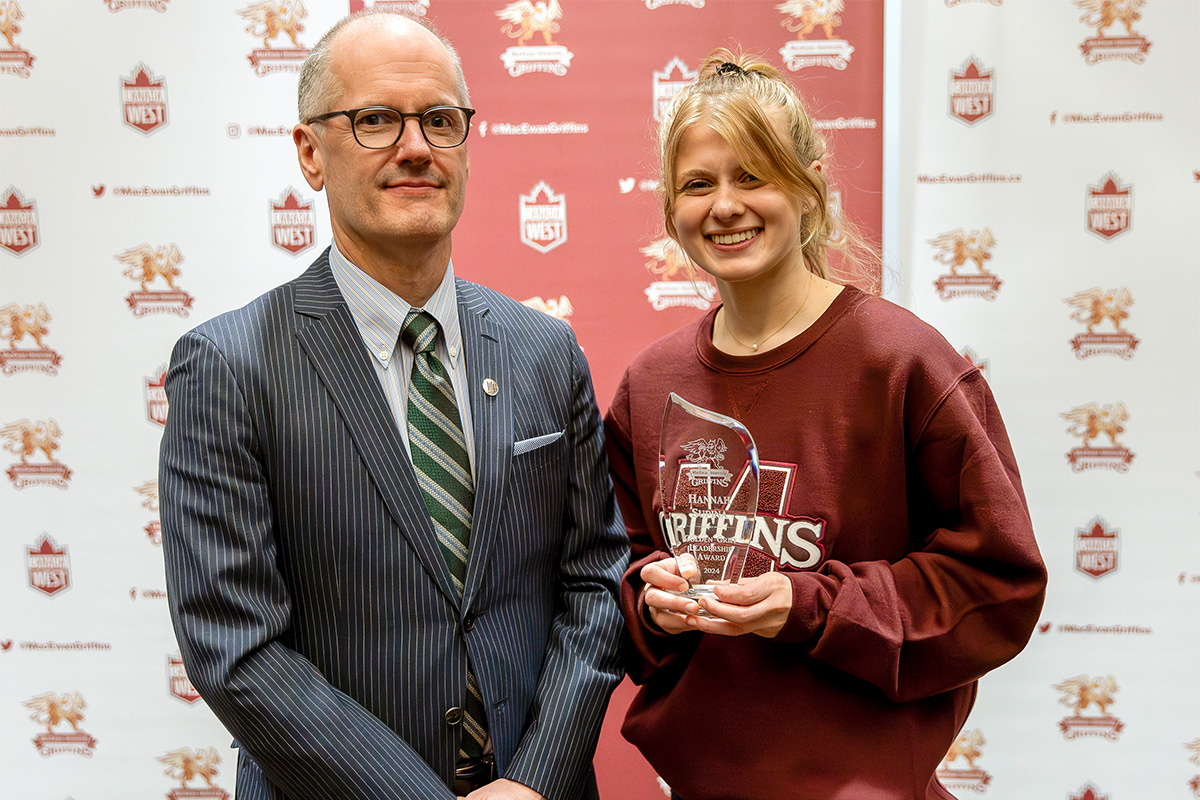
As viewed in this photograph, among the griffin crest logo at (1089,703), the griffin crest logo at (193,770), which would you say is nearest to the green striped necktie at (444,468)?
the griffin crest logo at (193,770)

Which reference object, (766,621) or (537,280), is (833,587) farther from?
(537,280)

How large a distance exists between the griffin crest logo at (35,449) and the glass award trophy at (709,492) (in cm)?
199

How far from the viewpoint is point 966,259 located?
2.33 m

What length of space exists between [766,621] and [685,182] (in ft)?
2.19

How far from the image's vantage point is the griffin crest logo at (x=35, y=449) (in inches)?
96.8

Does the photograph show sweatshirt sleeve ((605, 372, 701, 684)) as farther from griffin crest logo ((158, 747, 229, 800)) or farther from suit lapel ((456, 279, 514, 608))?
griffin crest logo ((158, 747, 229, 800))

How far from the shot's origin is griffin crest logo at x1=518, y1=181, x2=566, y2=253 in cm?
242

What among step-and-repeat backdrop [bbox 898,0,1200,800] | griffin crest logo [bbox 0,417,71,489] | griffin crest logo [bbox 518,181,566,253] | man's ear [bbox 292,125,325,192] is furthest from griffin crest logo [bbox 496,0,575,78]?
griffin crest logo [bbox 0,417,71,489]

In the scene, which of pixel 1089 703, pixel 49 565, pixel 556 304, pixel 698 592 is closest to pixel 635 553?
pixel 698 592

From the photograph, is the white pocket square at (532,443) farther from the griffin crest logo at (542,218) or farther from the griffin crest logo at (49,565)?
the griffin crest logo at (49,565)

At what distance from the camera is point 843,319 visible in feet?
4.42

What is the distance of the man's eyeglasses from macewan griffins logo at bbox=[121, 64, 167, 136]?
4.37ft

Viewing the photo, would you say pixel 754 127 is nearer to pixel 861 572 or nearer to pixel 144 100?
pixel 861 572

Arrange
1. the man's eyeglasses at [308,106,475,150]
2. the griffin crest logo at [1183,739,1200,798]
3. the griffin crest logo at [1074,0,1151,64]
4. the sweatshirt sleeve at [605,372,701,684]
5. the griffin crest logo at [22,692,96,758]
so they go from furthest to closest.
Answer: the griffin crest logo at [22,692,96,758] < the griffin crest logo at [1183,739,1200,798] < the griffin crest logo at [1074,0,1151,64] < the sweatshirt sleeve at [605,372,701,684] < the man's eyeglasses at [308,106,475,150]
